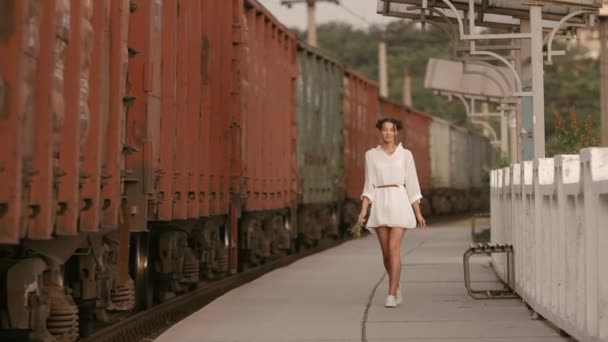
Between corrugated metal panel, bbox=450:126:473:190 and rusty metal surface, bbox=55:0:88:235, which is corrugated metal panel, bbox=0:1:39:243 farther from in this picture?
corrugated metal panel, bbox=450:126:473:190

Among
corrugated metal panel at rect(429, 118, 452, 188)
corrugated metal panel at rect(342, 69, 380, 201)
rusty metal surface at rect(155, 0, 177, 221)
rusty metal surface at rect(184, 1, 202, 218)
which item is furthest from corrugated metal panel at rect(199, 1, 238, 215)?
corrugated metal panel at rect(429, 118, 452, 188)

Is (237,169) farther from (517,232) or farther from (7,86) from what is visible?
(7,86)

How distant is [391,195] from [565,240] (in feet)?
10.1

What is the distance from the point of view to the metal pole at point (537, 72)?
15523 mm

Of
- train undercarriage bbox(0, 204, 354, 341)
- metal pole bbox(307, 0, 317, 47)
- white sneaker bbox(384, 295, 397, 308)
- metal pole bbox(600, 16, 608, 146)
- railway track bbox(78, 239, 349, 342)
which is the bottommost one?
railway track bbox(78, 239, 349, 342)

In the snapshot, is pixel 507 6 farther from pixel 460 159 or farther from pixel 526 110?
pixel 460 159

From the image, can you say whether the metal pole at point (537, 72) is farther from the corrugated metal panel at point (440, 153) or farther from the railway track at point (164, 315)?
the corrugated metal panel at point (440, 153)

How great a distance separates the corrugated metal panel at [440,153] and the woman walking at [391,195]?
3526 cm

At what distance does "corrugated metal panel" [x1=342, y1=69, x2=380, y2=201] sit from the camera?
105 ft

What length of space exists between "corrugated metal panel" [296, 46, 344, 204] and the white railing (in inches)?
446

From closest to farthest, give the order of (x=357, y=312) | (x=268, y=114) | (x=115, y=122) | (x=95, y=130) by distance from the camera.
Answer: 1. (x=95, y=130)
2. (x=115, y=122)
3. (x=357, y=312)
4. (x=268, y=114)

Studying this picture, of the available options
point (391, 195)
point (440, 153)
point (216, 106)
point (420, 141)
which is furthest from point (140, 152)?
point (440, 153)

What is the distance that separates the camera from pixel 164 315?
1395 centimetres

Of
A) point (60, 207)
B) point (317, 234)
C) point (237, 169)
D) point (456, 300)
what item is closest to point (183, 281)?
point (237, 169)
